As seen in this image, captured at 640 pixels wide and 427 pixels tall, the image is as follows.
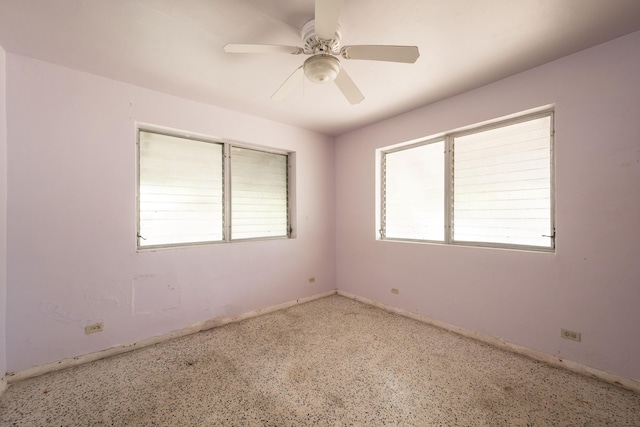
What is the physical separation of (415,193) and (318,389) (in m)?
2.57

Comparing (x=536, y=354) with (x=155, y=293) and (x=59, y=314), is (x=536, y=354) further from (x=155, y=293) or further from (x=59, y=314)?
(x=59, y=314)

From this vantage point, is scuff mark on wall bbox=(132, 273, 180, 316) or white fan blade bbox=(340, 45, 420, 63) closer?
white fan blade bbox=(340, 45, 420, 63)

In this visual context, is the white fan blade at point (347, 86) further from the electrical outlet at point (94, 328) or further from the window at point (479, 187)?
the electrical outlet at point (94, 328)

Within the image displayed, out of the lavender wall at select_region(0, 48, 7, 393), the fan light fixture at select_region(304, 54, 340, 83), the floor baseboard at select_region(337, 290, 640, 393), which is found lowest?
the floor baseboard at select_region(337, 290, 640, 393)

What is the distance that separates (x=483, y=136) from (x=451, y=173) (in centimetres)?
50

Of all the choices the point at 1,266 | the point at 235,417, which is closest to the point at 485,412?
the point at 235,417

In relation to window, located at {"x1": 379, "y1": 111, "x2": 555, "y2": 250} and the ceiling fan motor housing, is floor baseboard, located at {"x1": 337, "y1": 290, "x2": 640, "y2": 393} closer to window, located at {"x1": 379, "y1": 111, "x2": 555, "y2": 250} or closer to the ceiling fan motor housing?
window, located at {"x1": 379, "y1": 111, "x2": 555, "y2": 250}

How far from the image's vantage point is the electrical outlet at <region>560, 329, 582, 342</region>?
2.13m

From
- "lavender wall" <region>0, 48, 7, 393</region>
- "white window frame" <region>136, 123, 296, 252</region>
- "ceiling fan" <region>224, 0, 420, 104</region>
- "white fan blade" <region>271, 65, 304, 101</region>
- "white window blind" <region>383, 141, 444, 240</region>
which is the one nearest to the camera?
"ceiling fan" <region>224, 0, 420, 104</region>

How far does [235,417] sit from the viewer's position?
1.67 m

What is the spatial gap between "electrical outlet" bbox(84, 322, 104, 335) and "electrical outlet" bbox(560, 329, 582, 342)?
13.6ft

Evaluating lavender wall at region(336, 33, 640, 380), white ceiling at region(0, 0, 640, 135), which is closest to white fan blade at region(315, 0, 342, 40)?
white ceiling at region(0, 0, 640, 135)

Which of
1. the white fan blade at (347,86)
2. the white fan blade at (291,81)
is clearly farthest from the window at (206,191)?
the white fan blade at (347,86)

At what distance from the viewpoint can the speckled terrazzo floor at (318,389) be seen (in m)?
1.66
